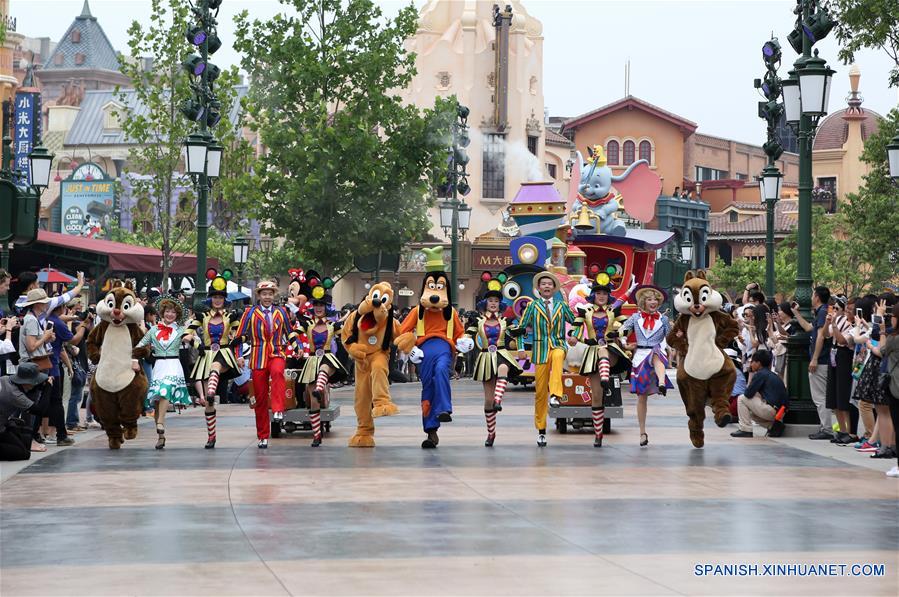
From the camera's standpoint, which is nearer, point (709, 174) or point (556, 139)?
point (556, 139)

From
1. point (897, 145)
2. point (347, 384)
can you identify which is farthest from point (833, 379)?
point (347, 384)

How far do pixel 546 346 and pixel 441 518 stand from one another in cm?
602

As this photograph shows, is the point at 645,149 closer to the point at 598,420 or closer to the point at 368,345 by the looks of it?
the point at 598,420

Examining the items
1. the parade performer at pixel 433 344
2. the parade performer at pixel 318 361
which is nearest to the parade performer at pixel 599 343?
the parade performer at pixel 433 344

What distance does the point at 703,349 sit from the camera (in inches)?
612

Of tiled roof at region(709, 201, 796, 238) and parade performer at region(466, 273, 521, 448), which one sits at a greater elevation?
tiled roof at region(709, 201, 796, 238)

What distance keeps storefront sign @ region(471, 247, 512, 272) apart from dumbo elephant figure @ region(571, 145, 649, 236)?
18.4m

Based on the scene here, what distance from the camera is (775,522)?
416 inches

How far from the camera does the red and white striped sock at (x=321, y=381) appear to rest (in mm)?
16500

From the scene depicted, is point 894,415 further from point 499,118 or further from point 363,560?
point 499,118

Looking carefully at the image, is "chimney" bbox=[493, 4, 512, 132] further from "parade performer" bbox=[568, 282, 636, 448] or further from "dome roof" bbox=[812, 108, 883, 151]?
"parade performer" bbox=[568, 282, 636, 448]

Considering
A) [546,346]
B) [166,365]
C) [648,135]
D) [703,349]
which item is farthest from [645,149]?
[166,365]

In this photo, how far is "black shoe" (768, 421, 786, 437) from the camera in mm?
17703

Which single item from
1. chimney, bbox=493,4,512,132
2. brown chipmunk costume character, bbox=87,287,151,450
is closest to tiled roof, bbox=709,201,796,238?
chimney, bbox=493,4,512,132
